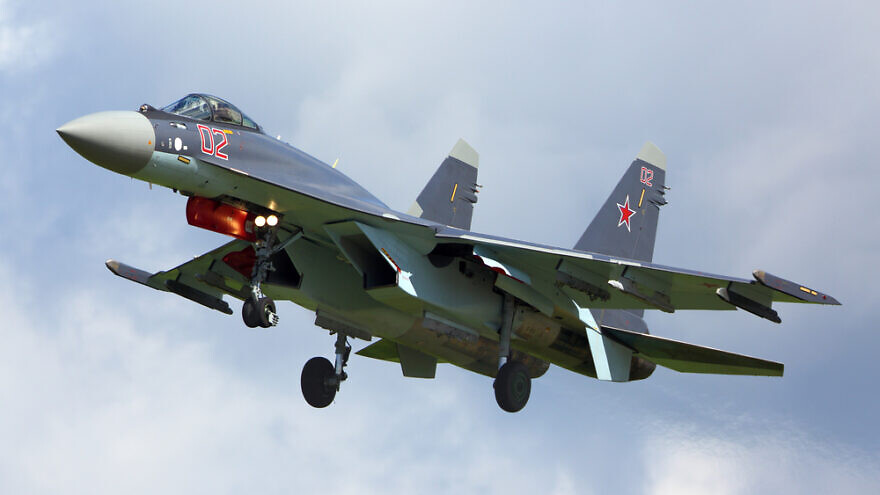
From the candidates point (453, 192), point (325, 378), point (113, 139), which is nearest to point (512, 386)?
point (325, 378)

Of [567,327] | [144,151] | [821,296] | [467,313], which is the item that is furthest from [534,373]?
[144,151]

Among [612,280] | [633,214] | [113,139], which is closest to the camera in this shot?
[113,139]

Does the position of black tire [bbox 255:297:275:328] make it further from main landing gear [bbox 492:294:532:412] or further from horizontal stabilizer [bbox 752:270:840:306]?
horizontal stabilizer [bbox 752:270:840:306]

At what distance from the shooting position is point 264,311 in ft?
49.0

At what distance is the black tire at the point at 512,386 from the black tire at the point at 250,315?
14.1ft

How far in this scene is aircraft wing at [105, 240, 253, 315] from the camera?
1789 centimetres

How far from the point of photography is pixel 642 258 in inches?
807

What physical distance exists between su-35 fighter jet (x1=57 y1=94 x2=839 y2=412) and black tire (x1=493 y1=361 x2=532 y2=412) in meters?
0.02

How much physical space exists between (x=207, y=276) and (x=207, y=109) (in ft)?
13.3

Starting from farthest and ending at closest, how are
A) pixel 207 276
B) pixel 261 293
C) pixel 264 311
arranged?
1. pixel 207 276
2. pixel 261 293
3. pixel 264 311

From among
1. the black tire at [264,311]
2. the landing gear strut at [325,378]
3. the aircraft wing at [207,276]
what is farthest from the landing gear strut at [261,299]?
the landing gear strut at [325,378]

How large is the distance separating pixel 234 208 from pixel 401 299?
9.26 feet

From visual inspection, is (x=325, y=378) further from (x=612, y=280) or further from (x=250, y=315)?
(x=612, y=280)

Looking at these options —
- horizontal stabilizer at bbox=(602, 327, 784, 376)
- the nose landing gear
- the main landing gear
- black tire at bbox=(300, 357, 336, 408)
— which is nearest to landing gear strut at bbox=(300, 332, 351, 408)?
black tire at bbox=(300, 357, 336, 408)
